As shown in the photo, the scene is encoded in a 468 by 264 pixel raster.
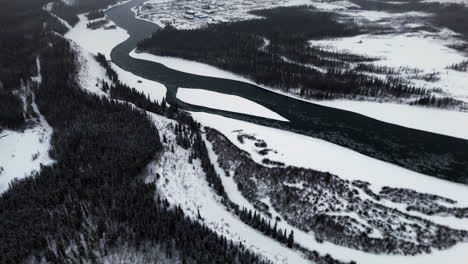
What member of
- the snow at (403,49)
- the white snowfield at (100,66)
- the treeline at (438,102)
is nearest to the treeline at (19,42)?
the white snowfield at (100,66)

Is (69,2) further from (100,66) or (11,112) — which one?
(11,112)

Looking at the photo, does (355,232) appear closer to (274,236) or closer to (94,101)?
(274,236)

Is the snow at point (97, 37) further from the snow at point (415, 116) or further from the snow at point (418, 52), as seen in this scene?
the snow at point (415, 116)

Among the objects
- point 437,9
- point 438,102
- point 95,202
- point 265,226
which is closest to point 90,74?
point 95,202

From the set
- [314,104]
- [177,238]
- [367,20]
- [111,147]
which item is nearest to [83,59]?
[111,147]

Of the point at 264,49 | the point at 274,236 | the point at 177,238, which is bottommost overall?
the point at 274,236
